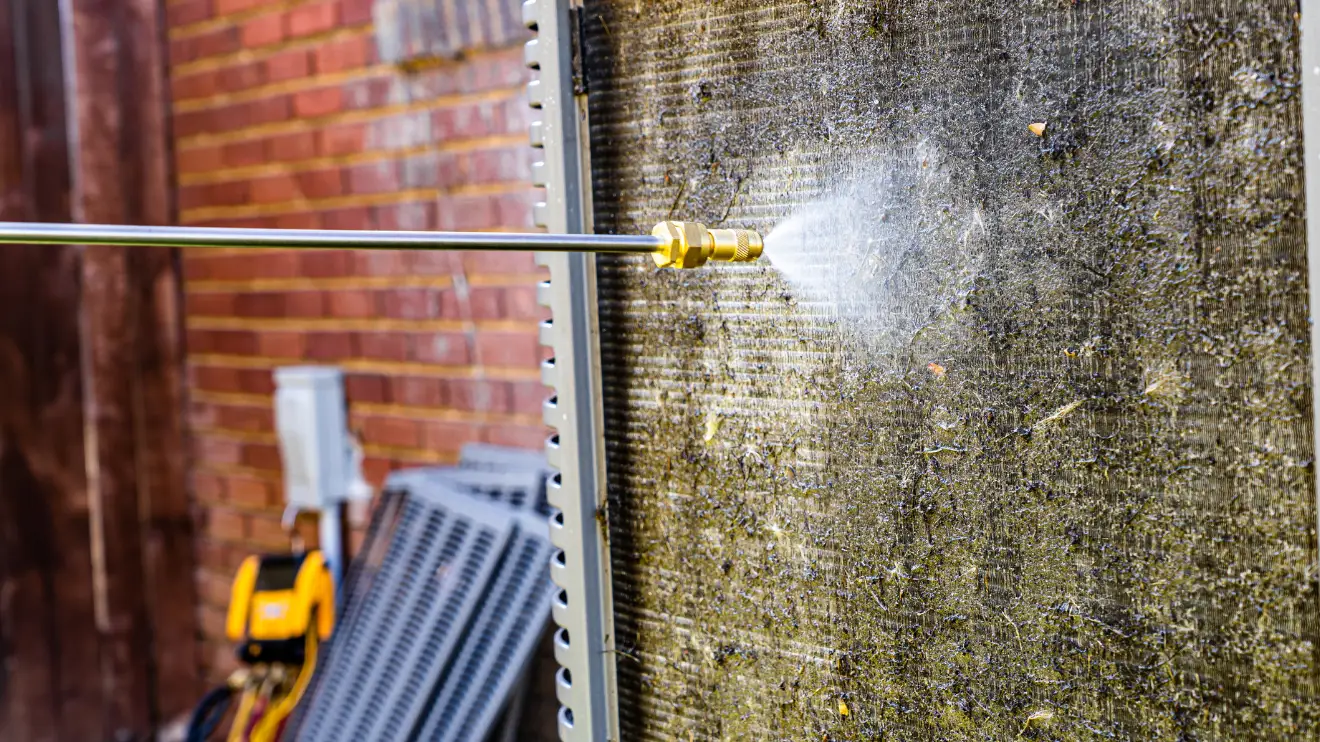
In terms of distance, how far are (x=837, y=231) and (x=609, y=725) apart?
0.39 meters

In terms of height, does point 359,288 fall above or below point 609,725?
above

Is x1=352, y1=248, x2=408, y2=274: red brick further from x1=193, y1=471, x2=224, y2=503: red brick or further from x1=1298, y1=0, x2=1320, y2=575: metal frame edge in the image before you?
x1=1298, y1=0, x2=1320, y2=575: metal frame edge

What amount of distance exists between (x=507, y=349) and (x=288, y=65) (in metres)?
0.82

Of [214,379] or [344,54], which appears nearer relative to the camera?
[344,54]

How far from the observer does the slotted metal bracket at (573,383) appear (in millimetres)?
759

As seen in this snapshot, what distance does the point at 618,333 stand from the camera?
77cm

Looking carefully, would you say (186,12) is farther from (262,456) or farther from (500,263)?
(500,263)

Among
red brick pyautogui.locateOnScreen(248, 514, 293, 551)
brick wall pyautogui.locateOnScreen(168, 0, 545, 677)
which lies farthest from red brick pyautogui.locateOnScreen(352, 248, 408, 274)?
red brick pyautogui.locateOnScreen(248, 514, 293, 551)

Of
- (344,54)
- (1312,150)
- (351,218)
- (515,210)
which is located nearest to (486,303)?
(515,210)

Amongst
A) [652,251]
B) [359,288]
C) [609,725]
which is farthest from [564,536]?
[359,288]

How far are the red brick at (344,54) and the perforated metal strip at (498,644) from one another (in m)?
1.03

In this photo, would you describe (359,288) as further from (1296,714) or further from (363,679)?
(1296,714)

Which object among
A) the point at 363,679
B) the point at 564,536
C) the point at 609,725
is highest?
the point at 564,536

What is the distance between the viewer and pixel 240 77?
2.31 meters
